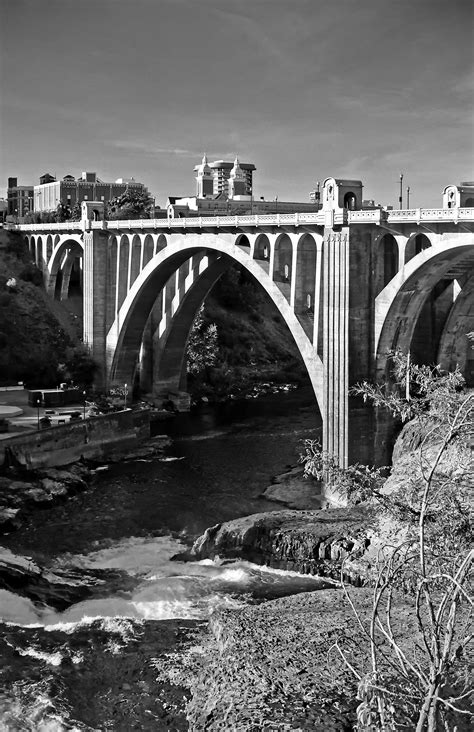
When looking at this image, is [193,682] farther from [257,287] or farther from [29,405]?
[257,287]

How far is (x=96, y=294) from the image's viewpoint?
6769 cm

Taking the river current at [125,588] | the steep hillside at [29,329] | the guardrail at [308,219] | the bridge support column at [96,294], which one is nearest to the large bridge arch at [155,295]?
the bridge support column at [96,294]

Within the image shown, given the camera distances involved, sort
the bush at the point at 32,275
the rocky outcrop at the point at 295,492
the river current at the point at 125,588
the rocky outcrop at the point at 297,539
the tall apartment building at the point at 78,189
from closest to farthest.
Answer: the river current at the point at 125,588 → the rocky outcrop at the point at 297,539 → the rocky outcrop at the point at 295,492 → the bush at the point at 32,275 → the tall apartment building at the point at 78,189

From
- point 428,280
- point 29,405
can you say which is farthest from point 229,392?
point 428,280

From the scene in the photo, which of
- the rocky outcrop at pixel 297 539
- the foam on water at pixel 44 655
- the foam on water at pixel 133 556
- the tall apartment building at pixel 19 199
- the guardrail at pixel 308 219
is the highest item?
the tall apartment building at pixel 19 199

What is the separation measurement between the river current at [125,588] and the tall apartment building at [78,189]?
Answer: 110 metres

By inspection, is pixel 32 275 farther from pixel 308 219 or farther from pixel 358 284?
pixel 358 284

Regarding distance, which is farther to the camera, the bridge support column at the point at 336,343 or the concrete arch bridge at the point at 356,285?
the bridge support column at the point at 336,343

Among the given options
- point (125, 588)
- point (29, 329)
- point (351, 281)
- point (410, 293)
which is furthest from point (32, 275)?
point (125, 588)

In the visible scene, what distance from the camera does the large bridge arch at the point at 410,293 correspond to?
36938mm

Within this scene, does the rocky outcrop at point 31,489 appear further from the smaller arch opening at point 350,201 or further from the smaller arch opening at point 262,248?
the smaller arch opening at point 350,201

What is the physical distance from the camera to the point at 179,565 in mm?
→ 33750

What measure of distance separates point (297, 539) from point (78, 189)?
133m

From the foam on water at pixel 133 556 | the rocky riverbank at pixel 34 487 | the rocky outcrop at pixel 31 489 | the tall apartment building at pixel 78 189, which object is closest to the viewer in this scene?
the foam on water at pixel 133 556
